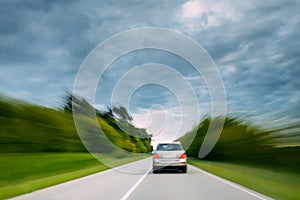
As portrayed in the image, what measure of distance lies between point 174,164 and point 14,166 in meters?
8.18

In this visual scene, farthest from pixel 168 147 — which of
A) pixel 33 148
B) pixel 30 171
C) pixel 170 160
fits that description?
pixel 30 171

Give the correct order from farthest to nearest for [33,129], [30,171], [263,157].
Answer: [263,157]
[33,129]
[30,171]

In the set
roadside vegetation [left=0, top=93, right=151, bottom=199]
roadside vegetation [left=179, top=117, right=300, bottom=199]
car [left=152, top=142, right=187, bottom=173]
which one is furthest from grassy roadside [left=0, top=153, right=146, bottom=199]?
A: roadside vegetation [left=179, top=117, right=300, bottom=199]

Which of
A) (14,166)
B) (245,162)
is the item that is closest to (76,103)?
(245,162)

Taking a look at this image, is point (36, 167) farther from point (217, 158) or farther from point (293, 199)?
point (217, 158)

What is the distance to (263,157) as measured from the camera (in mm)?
22453

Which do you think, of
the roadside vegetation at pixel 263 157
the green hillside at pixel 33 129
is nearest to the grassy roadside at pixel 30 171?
the green hillside at pixel 33 129

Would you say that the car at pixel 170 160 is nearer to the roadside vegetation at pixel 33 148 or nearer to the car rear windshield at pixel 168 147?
the car rear windshield at pixel 168 147

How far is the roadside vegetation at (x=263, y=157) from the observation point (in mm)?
15031

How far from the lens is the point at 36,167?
21344mm

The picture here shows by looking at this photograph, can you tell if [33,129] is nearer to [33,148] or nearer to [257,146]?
[33,148]

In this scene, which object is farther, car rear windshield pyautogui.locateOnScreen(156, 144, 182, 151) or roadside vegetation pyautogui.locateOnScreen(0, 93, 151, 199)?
car rear windshield pyautogui.locateOnScreen(156, 144, 182, 151)

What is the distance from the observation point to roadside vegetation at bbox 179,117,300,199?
15.0 metres

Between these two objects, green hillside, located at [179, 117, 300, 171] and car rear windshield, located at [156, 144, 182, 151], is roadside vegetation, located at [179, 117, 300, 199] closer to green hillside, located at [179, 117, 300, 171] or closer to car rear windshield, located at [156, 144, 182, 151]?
green hillside, located at [179, 117, 300, 171]
